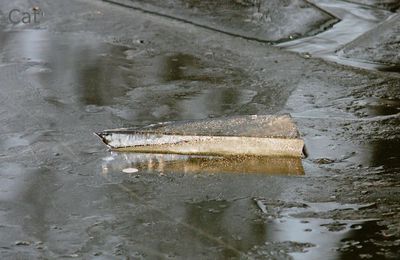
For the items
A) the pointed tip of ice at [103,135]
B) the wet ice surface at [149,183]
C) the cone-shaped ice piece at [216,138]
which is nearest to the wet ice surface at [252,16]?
the wet ice surface at [149,183]

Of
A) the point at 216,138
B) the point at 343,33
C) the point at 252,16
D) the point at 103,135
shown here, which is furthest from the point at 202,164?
the point at 252,16

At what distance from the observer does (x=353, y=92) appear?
684cm

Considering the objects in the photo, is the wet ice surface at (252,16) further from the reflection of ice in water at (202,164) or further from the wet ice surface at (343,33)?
the reflection of ice in water at (202,164)

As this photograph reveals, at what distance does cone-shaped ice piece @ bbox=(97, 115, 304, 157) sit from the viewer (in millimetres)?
5555

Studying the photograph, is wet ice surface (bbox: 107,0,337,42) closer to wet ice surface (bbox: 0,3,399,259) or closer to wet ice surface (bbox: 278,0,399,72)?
wet ice surface (bbox: 278,0,399,72)

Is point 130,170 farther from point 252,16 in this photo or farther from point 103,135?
point 252,16

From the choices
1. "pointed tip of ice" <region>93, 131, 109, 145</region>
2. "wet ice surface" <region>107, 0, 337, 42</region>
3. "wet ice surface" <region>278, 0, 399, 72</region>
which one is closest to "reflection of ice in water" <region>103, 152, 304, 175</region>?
"pointed tip of ice" <region>93, 131, 109, 145</region>

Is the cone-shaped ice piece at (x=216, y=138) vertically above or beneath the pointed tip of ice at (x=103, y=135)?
above

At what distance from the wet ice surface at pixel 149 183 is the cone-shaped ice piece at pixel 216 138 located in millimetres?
154

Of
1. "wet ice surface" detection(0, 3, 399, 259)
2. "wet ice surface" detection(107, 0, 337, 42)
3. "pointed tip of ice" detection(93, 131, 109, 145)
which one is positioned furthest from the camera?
"wet ice surface" detection(107, 0, 337, 42)

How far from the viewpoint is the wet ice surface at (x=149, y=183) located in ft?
14.3

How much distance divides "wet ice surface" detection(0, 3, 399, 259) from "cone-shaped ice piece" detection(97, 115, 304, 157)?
154mm

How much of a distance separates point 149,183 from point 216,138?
68 centimetres

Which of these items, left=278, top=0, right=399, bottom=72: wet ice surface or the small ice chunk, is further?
left=278, top=0, right=399, bottom=72: wet ice surface
